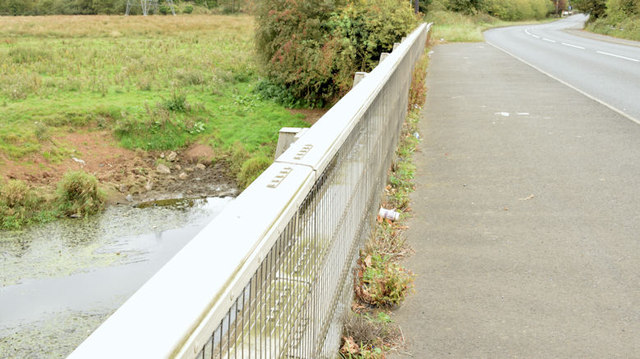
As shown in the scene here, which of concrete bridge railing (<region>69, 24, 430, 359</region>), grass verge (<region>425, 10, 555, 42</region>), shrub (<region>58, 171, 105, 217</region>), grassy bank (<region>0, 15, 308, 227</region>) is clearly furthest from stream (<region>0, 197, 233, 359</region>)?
grass verge (<region>425, 10, 555, 42</region>)

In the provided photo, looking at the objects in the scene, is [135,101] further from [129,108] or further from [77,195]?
[77,195]

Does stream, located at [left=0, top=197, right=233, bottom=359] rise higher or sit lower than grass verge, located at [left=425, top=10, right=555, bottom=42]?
lower

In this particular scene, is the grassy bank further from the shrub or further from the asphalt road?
the asphalt road

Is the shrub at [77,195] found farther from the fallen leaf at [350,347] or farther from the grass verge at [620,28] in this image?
the grass verge at [620,28]

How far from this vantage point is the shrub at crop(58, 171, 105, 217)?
12.8m

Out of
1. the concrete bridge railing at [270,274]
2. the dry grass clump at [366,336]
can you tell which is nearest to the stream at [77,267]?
the dry grass clump at [366,336]

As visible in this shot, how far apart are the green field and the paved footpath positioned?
9440mm

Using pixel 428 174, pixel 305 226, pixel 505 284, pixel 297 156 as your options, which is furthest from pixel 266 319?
pixel 428 174

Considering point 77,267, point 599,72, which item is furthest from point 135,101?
point 599,72

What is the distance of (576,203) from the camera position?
606 cm

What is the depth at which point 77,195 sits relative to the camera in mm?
13008

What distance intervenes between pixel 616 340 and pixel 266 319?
264cm

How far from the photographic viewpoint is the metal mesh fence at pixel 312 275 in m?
1.71

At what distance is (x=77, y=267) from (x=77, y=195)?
2.98m
